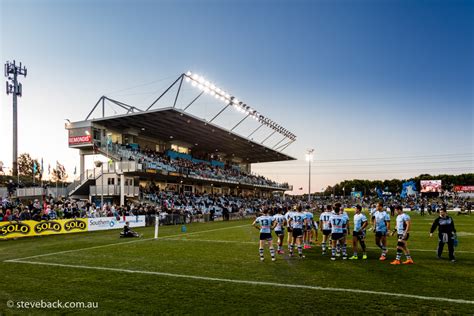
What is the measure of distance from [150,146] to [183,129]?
24.2 ft

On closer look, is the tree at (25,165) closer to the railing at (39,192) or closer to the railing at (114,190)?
the railing at (39,192)

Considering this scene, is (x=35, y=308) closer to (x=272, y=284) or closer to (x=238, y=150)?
(x=272, y=284)

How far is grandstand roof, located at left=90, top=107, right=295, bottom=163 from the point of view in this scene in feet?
136

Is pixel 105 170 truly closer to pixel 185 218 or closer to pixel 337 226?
pixel 185 218

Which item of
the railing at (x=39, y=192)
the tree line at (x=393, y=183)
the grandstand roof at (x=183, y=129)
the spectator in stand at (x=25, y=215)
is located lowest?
the tree line at (x=393, y=183)

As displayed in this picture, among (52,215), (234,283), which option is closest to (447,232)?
(234,283)

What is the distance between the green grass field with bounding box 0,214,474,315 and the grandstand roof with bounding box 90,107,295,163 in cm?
2744

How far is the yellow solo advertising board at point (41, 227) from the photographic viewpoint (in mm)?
21453

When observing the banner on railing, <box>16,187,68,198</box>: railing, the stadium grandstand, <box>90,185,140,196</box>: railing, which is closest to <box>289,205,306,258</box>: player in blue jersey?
the banner on railing

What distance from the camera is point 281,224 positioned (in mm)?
14727

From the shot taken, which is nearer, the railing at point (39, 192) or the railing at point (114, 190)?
the railing at point (114, 190)

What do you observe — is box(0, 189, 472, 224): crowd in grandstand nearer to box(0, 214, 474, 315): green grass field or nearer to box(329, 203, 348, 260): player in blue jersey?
box(329, 203, 348, 260): player in blue jersey

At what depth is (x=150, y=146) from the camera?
53219 millimetres

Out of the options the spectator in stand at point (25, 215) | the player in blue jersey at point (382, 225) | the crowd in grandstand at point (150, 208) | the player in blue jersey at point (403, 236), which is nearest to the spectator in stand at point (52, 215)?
the crowd in grandstand at point (150, 208)
